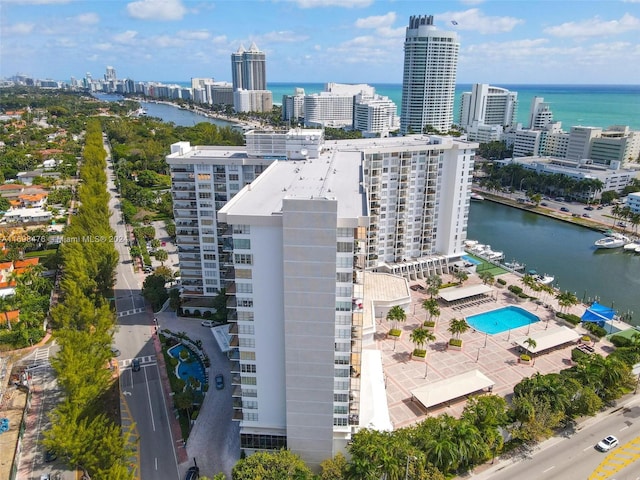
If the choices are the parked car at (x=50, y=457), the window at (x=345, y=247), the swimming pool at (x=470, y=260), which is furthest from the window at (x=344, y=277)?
the swimming pool at (x=470, y=260)

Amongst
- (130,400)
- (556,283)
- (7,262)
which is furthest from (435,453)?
(7,262)

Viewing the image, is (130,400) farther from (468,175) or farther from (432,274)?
Answer: (468,175)

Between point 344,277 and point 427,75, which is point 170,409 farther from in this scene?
point 427,75

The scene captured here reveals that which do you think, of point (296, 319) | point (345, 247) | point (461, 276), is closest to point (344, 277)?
point (345, 247)

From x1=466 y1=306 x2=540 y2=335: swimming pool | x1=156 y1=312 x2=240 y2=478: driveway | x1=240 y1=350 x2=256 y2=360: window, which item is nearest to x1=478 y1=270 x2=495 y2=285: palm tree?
x1=466 y1=306 x2=540 y2=335: swimming pool

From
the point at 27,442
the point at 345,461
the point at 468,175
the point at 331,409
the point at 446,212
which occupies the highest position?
the point at 468,175

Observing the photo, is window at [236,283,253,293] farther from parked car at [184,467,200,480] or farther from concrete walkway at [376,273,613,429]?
concrete walkway at [376,273,613,429]
